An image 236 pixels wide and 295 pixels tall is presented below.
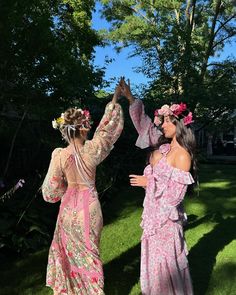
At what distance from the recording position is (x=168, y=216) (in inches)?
173

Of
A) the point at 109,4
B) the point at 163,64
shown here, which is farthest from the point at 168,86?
the point at 109,4

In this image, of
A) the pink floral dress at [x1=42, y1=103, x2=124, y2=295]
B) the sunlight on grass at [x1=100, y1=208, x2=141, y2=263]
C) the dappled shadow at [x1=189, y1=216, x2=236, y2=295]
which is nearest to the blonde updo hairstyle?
the pink floral dress at [x1=42, y1=103, x2=124, y2=295]

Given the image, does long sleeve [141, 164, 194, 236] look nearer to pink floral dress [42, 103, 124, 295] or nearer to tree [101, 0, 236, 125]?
pink floral dress [42, 103, 124, 295]

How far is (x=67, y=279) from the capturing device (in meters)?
4.34

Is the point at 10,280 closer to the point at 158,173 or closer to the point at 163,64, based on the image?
the point at 158,173

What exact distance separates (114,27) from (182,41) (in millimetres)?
16941

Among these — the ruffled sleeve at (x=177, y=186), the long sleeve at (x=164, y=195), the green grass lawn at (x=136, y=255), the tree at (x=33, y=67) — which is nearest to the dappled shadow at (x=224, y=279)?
the green grass lawn at (x=136, y=255)

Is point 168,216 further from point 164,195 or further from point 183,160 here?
point 183,160

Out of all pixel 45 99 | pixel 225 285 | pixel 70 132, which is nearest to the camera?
pixel 70 132


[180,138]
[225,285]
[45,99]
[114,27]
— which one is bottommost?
[225,285]

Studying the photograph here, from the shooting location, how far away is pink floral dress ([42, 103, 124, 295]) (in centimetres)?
424

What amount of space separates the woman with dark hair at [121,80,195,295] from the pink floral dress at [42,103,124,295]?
490mm

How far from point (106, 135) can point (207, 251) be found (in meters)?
3.12

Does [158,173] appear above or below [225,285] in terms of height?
above
